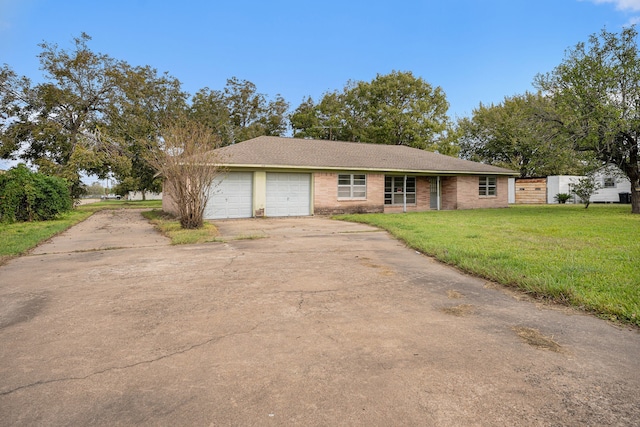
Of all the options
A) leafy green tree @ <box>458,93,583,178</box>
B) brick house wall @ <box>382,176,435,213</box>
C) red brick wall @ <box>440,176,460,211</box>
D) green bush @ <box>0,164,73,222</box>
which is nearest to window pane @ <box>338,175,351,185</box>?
brick house wall @ <box>382,176,435,213</box>

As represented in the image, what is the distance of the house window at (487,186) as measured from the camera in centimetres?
2291

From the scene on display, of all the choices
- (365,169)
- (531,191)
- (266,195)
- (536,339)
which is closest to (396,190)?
(365,169)

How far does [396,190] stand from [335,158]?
14.9 feet

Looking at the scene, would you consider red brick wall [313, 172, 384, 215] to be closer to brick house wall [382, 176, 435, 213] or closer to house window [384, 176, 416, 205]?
house window [384, 176, 416, 205]

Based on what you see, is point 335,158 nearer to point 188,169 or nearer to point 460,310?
point 188,169

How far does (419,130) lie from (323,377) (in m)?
34.5

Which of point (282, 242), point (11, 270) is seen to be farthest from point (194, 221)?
point (11, 270)

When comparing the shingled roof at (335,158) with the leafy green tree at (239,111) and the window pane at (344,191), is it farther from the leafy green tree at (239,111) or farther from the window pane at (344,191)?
the leafy green tree at (239,111)

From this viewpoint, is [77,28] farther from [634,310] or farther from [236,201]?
[634,310]

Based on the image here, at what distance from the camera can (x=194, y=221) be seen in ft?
36.2

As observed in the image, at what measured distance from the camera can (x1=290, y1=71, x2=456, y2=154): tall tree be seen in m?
34.4

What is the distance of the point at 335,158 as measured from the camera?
19219 millimetres

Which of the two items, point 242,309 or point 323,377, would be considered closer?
point 323,377

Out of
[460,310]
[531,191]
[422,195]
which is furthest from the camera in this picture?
[531,191]
